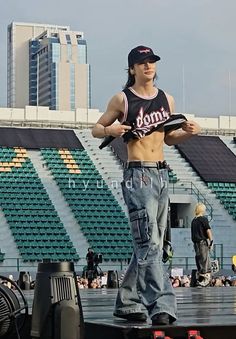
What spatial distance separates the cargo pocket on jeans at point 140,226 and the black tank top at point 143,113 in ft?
1.79

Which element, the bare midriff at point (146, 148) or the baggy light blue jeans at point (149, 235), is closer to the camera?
the baggy light blue jeans at point (149, 235)

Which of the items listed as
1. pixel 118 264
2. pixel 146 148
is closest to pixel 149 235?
pixel 146 148

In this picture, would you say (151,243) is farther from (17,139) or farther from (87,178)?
(17,139)

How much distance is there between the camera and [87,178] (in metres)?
36.3

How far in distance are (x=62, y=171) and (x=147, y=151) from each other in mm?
30877

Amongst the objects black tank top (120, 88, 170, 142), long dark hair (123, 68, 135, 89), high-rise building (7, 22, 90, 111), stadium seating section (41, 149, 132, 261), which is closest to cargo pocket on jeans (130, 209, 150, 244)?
black tank top (120, 88, 170, 142)

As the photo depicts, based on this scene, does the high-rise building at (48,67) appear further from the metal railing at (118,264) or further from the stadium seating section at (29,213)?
the metal railing at (118,264)

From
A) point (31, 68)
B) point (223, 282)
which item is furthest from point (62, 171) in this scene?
point (31, 68)

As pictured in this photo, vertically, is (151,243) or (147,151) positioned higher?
(147,151)

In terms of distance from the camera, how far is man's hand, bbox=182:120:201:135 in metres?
5.65

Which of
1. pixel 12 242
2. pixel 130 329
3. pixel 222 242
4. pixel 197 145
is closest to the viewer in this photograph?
pixel 130 329

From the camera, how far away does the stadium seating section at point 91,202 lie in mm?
31812

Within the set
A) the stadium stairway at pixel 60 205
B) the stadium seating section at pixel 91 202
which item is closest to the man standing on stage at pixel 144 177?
the stadium stairway at pixel 60 205

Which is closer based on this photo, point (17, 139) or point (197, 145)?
point (17, 139)
